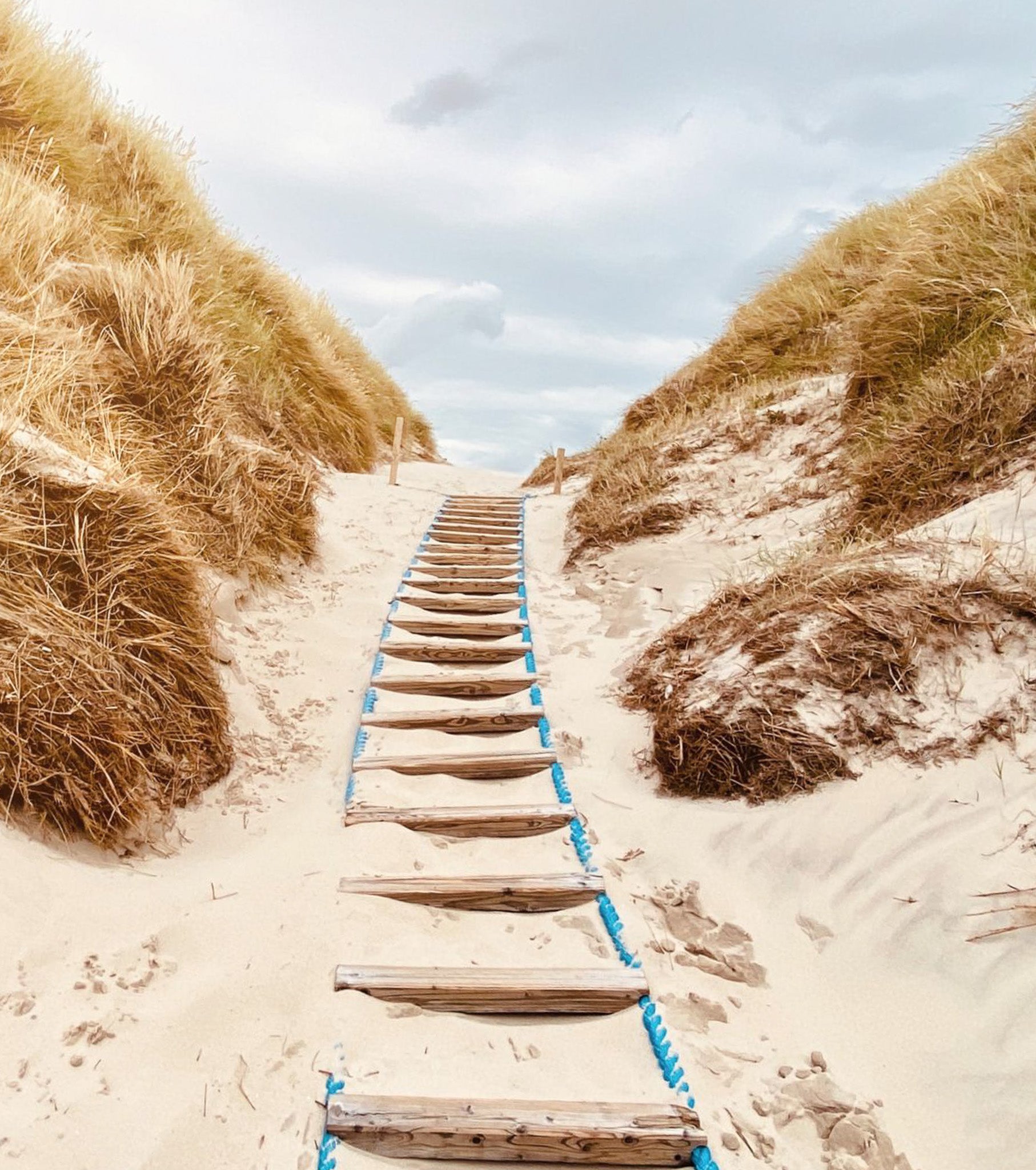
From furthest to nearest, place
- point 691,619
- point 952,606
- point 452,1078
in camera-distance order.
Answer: point 691,619 < point 952,606 < point 452,1078

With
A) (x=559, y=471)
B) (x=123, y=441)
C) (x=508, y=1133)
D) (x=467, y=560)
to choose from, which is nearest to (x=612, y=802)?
(x=508, y=1133)

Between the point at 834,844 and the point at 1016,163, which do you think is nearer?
the point at 834,844

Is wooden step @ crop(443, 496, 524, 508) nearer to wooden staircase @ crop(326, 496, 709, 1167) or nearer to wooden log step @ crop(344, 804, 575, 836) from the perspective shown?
wooden staircase @ crop(326, 496, 709, 1167)

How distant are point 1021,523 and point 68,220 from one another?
23.6 feet

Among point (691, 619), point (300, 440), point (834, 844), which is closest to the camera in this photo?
point (834, 844)

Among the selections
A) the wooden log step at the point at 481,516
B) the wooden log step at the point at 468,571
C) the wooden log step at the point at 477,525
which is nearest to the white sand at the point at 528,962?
the wooden log step at the point at 468,571

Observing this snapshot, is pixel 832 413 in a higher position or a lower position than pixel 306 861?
higher

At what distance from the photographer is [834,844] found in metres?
2.84

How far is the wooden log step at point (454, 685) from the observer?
4.54m

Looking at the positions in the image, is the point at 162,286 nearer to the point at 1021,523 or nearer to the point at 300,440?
the point at 300,440

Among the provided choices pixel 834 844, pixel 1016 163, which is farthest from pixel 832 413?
pixel 834 844

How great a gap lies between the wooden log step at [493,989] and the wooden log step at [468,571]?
4.27 metres

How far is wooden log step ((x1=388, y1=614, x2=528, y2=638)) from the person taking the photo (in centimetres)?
541

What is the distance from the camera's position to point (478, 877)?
9.50ft
